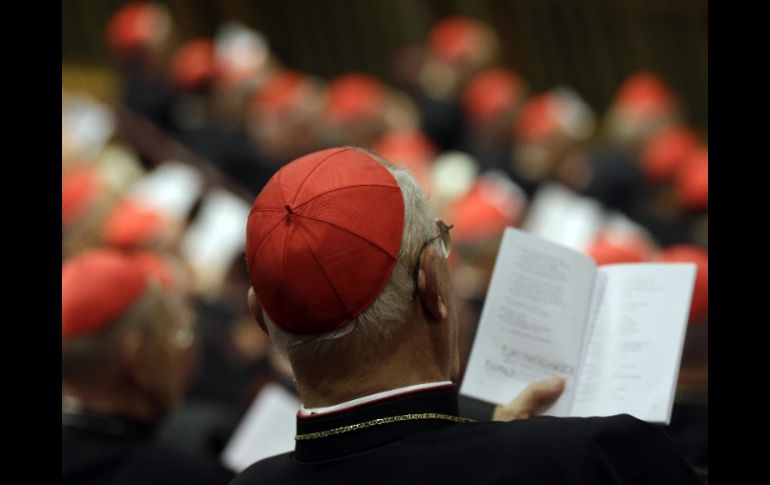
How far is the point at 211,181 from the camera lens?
5.71 m

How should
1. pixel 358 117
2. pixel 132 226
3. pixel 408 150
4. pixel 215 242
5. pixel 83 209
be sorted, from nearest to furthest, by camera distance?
1. pixel 132 226
2. pixel 215 242
3. pixel 83 209
4. pixel 408 150
5. pixel 358 117

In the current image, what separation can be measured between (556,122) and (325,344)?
583cm

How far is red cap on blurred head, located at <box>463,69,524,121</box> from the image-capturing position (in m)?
7.28

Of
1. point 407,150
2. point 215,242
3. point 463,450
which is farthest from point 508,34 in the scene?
point 463,450

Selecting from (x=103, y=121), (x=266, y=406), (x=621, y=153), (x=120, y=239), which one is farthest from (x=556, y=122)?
(x=266, y=406)

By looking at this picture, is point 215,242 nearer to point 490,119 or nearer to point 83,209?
point 83,209

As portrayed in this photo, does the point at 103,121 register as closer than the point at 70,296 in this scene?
No

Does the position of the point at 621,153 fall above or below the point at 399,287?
below

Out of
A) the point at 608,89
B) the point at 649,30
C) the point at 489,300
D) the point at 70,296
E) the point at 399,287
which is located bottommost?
the point at 608,89

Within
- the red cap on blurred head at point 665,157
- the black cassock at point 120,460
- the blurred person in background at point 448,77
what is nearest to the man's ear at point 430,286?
the black cassock at point 120,460

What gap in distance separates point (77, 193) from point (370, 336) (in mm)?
3809

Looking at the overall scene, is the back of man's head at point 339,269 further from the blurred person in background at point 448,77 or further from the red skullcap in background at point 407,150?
the blurred person in background at point 448,77

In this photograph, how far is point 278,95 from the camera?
696cm

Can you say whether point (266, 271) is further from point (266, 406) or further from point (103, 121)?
point (103, 121)
